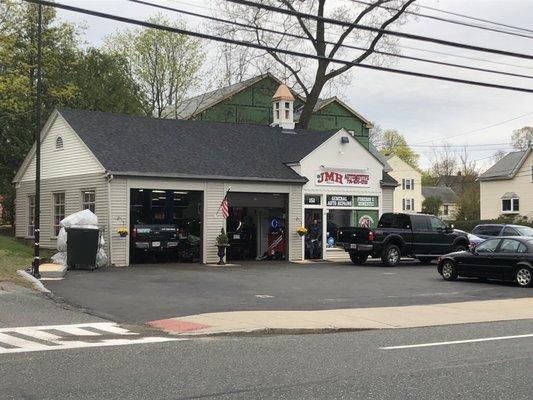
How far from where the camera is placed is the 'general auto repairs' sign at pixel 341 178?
94.6 feet

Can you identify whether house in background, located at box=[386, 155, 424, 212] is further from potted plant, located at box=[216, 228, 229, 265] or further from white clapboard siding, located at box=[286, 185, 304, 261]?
potted plant, located at box=[216, 228, 229, 265]

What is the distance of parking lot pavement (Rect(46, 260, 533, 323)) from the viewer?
14.2 meters

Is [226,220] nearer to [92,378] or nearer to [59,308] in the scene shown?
[59,308]

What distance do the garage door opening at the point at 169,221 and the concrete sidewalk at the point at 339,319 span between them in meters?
12.1

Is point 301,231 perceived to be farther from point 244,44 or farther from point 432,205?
point 432,205

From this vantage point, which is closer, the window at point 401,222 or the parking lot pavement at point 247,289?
the parking lot pavement at point 247,289

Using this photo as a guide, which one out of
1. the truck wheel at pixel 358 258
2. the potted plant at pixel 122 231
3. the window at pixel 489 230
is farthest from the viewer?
the window at pixel 489 230

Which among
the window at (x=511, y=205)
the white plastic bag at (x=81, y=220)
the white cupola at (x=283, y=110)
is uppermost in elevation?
the white cupola at (x=283, y=110)

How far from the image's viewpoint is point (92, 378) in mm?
7383

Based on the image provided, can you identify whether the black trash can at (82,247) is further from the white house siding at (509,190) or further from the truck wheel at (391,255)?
the white house siding at (509,190)

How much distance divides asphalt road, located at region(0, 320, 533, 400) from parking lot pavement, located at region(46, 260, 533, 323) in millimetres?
3541

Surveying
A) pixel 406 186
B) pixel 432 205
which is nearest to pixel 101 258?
pixel 406 186

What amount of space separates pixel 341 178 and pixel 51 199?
12.6 meters

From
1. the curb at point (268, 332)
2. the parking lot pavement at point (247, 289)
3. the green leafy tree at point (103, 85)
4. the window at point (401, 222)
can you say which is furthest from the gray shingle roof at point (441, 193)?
the curb at point (268, 332)
